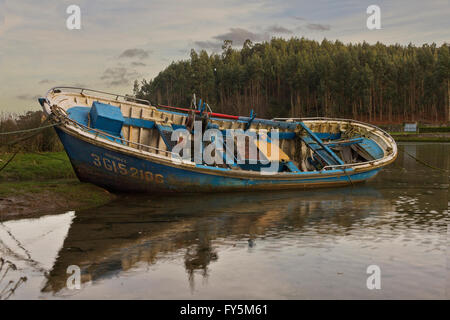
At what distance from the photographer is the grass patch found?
17219mm

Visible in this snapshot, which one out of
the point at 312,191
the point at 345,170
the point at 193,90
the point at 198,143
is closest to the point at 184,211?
the point at 198,143

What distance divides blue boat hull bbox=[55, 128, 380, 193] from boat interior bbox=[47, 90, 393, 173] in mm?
564

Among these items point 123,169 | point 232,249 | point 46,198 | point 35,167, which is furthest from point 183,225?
point 35,167

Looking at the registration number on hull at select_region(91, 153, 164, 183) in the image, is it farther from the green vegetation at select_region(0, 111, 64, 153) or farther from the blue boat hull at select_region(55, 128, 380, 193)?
the green vegetation at select_region(0, 111, 64, 153)

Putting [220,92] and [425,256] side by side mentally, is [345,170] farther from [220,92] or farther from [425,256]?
[220,92]

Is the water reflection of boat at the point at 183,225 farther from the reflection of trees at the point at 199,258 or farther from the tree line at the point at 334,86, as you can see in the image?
the tree line at the point at 334,86

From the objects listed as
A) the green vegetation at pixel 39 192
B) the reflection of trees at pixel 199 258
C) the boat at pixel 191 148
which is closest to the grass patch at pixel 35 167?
the green vegetation at pixel 39 192

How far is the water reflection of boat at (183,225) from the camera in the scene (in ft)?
28.3

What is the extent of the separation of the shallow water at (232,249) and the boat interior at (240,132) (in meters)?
2.72

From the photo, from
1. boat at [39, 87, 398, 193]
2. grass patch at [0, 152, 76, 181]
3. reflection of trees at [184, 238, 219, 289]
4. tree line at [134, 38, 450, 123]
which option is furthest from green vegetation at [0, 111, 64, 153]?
tree line at [134, 38, 450, 123]
